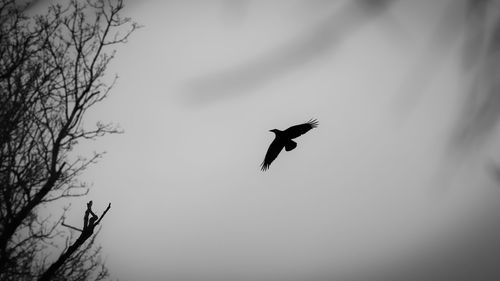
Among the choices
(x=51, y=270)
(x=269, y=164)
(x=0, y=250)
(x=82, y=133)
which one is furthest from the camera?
(x=269, y=164)

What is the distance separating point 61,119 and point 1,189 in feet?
6.36

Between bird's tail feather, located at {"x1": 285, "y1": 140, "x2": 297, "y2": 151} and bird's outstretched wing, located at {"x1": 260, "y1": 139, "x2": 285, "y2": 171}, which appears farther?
bird's outstretched wing, located at {"x1": 260, "y1": 139, "x2": 285, "y2": 171}

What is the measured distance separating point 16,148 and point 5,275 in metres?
2.38

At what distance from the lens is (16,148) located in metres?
6.46

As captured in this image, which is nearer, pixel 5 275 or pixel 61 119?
pixel 5 275

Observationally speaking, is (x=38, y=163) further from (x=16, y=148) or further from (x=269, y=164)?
(x=269, y=164)

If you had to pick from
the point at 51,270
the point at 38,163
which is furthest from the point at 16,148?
the point at 51,270

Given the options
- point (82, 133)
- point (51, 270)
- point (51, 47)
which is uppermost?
point (51, 47)

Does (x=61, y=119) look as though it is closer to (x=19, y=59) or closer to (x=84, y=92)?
(x=84, y=92)

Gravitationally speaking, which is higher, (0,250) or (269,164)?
(269,164)

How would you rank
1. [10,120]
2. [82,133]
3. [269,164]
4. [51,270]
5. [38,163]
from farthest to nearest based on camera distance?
[269,164]
[82,133]
[38,163]
[10,120]
[51,270]

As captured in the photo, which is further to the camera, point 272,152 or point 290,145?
point 272,152

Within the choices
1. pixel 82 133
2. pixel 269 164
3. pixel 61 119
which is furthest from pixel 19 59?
pixel 269 164

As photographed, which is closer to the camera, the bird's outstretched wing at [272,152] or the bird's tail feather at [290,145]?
the bird's tail feather at [290,145]
